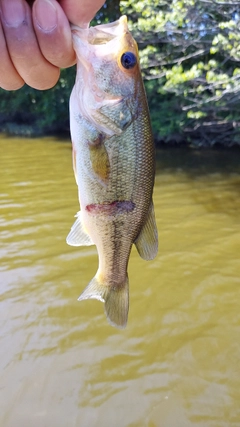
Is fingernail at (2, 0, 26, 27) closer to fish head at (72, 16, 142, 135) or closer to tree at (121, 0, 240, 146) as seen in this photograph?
fish head at (72, 16, 142, 135)

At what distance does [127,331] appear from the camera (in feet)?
14.9

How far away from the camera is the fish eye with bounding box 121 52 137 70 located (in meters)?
1.71

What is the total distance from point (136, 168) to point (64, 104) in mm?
17166

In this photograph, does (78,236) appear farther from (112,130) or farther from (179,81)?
(179,81)

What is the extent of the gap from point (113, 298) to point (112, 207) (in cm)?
50

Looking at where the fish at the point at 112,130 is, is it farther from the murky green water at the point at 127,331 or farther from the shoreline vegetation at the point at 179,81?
the shoreline vegetation at the point at 179,81

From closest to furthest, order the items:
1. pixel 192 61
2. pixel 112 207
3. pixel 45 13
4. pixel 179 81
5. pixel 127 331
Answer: pixel 45 13, pixel 112 207, pixel 127 331, pixel 179 81, pixel 192 61

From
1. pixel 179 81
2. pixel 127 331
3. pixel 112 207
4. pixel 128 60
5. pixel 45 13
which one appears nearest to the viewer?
pixel 45 13

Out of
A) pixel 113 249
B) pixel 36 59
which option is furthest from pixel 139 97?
pixel 113 249

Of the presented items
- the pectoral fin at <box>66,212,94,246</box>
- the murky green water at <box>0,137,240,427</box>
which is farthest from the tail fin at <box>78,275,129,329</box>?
the murky green water at <box>0,137,240,427</box>

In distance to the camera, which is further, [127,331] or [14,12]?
[127,331]

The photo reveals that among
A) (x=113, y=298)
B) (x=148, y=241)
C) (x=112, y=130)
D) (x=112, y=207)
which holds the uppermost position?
(x=112, y=130)

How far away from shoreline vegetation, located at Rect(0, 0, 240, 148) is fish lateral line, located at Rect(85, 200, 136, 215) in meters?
6.18

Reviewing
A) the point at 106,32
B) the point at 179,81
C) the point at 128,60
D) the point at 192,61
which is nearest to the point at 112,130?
the point at 128,60
